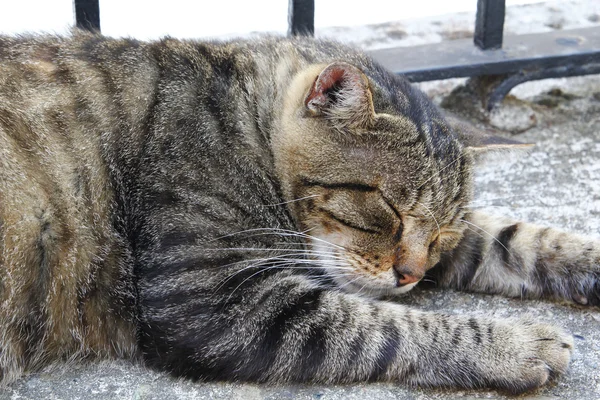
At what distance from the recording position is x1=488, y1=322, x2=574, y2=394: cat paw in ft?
7.62

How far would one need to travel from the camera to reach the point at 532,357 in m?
2.34

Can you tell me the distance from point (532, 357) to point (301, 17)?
1.91m

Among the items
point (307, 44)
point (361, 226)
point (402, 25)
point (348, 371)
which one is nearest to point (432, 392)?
point (348, 371)

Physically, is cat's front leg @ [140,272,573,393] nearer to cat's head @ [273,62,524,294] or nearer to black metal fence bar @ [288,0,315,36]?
cat's head @ [273,62,524,294]

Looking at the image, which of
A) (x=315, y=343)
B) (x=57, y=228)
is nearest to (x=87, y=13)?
(x=57, y=228)

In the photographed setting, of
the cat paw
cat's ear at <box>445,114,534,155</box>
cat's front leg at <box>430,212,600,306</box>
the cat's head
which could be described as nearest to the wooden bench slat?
cat's ear at <box>445,114,534,155</box>

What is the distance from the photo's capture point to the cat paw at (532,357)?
2.32 meters

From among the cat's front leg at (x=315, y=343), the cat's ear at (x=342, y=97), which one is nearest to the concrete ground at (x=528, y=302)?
the cat's front leg at (x=315, y=343)

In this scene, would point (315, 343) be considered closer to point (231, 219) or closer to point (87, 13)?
point (231, 219)

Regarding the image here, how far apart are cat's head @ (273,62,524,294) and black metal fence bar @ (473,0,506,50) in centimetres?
140

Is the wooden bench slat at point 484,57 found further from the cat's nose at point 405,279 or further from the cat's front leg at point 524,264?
the cat's nose at point 405,279

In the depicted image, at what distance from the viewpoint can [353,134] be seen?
2447mm

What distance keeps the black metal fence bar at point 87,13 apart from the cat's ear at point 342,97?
4.55ft

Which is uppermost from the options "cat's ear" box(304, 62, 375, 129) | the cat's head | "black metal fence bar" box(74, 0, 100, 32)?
"black metal fence bar" box(74, 0, 100, 32)
